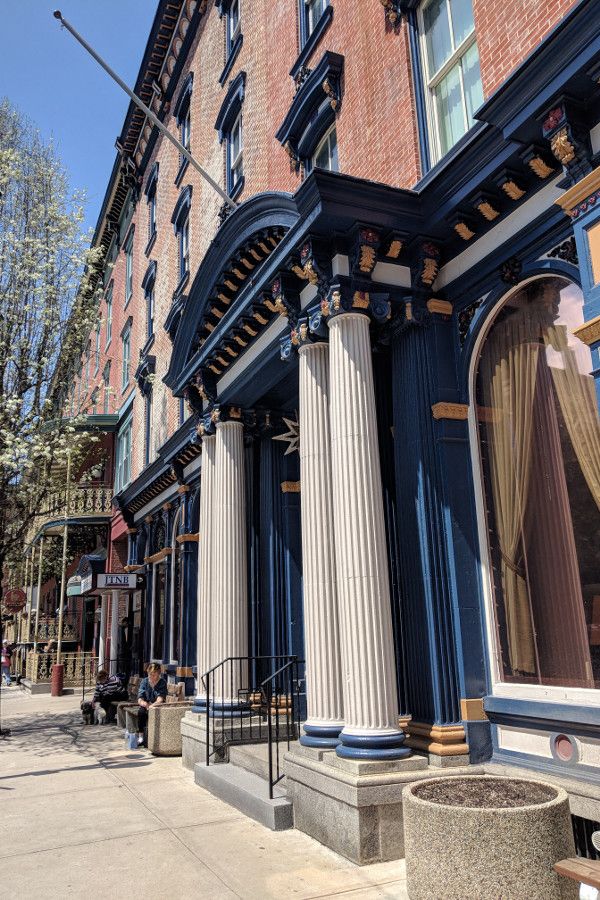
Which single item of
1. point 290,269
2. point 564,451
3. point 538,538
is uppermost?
point 290,269

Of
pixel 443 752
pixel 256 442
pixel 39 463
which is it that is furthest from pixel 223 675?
pixel 39 463

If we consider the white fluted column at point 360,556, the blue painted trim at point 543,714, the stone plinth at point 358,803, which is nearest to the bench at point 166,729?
the stone plinth at point 358,803

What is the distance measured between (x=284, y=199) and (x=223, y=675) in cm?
680

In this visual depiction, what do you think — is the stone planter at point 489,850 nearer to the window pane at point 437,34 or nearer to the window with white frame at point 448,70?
the window with white frame at point 448,70

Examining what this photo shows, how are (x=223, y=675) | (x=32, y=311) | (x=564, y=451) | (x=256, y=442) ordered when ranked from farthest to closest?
(x=32, y=311) → (x=256, y=442) → (x=223, y=675) → (x=564, y=451)

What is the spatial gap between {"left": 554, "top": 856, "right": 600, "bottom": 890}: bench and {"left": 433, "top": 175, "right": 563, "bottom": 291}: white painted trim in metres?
5.07

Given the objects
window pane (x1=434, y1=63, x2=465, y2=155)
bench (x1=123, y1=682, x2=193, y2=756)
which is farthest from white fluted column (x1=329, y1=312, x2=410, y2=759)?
bench (x1=123, y1=682, x2=193, y2=756)

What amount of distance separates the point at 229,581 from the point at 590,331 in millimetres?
7110

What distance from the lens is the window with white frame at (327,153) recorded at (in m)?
10.6

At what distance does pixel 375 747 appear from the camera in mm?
6648

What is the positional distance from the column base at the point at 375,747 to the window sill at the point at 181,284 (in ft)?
42.9

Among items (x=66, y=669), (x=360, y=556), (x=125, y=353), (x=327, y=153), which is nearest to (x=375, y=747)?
(x=360, y=556)

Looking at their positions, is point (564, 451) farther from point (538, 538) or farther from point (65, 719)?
point (65, 719)

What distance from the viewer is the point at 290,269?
8.59 metres
